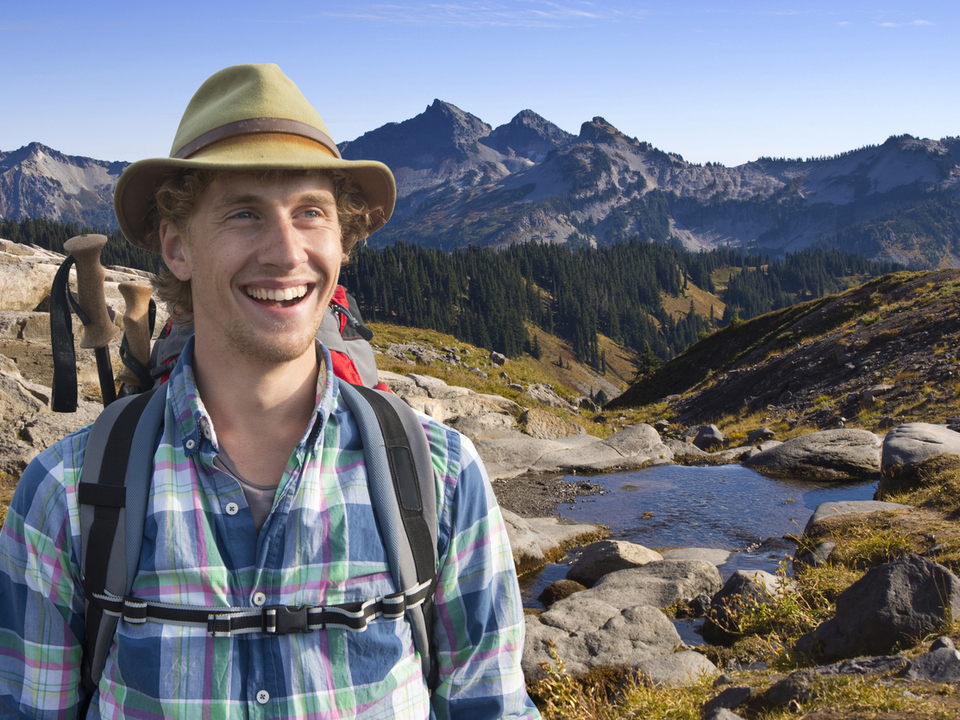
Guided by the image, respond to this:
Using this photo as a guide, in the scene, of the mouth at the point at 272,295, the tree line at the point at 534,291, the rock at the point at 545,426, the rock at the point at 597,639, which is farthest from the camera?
the tree line at the point at 534,291

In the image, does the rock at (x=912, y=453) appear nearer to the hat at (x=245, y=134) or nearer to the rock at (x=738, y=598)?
the rock at (x=738, y=598)

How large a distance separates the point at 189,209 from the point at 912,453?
14.1 metres

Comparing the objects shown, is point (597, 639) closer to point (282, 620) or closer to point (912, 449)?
point (282, 620)

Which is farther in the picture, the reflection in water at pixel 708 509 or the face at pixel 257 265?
the reflection in water at pixel 708 509

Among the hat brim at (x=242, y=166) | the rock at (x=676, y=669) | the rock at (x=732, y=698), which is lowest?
the rock at (x=676, y=669)

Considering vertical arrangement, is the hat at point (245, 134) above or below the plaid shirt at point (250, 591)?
above

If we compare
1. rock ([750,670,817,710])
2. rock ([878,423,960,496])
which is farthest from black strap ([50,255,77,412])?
rock ([878,423,960,496])

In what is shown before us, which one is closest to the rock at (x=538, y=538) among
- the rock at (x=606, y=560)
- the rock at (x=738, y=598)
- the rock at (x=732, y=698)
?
the rock at (x=606, y=560)

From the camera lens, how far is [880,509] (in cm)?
1047

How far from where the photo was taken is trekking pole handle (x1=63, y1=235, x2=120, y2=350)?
13.6ft

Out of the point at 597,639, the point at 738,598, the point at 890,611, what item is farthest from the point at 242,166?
the point at 738,598

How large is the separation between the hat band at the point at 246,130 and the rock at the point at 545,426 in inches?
700

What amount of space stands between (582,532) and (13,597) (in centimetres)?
1139

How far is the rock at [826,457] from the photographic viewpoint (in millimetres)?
15469
